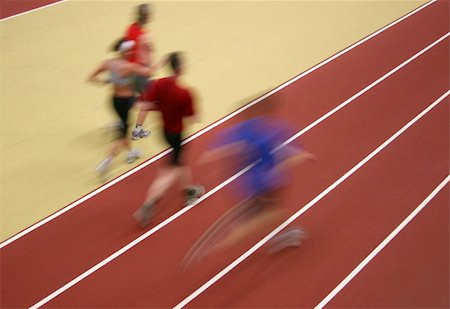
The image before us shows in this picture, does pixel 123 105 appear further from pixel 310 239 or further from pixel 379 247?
pixel 379 247

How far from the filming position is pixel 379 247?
20.4ft

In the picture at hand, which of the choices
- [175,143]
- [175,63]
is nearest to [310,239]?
[175,143]

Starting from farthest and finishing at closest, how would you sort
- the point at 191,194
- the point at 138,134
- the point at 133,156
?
the point at 138,134 → the point at 133,156 → the point at 191,194

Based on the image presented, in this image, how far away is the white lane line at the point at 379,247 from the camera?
561 centimetres

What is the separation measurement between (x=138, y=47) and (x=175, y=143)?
67.7 inches

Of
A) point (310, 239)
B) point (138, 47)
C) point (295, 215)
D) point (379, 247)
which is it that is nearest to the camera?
point (379, 247)

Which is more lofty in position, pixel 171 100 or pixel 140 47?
pixel 140 47

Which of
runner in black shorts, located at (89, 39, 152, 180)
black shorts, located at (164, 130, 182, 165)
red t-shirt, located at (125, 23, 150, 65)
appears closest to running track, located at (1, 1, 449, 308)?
runner in black shorts, located at (89, 39, 152, 180)

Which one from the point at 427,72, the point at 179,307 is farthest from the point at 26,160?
the point at 427,72

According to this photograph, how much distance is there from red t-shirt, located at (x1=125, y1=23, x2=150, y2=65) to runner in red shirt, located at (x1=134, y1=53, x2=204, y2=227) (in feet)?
3.34

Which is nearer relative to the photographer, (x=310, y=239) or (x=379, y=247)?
(x=379, y=247)

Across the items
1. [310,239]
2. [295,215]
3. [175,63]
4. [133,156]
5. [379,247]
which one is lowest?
[379,247]

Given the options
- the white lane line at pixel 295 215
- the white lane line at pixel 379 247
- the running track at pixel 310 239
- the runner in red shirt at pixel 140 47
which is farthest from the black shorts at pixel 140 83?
the white lane line at pixel 379 247

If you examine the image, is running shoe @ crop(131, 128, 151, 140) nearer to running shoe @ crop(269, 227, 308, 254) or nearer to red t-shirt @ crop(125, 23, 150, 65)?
red t-shirt @ crop(125, 23, 150, 65)
